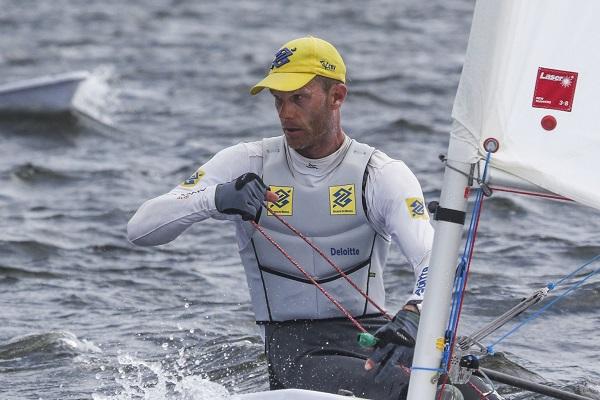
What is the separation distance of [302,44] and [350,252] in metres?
0.70

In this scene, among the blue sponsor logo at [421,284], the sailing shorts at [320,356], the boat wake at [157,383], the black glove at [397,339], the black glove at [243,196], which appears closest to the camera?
the black glove at [397,339]

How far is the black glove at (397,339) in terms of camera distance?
349 centimetres

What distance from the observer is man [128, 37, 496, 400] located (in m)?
4.06

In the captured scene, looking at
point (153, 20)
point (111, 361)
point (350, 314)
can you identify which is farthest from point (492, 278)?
point (153, 20)

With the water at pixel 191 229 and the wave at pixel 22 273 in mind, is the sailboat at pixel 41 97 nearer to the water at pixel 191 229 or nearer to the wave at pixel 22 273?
the water at pixel 191 229

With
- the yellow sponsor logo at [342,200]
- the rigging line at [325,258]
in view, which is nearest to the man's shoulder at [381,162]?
the yellow sponsor logo at [342,200]

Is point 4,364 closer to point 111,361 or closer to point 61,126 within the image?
point 111,361

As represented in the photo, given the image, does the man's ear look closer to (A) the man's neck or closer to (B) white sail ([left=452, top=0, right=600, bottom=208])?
(A) the man's neck

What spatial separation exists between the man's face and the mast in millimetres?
971

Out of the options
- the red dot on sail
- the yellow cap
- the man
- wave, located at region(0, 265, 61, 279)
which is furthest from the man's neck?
wave, located at region(0, 265, 61, 279)

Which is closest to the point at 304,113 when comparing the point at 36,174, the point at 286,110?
the point at 286,110

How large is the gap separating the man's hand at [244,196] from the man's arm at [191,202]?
0.07 metres

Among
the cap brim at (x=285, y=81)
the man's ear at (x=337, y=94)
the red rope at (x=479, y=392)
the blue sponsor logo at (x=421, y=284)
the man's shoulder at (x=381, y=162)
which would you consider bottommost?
the red rope at (x=479, y=392)

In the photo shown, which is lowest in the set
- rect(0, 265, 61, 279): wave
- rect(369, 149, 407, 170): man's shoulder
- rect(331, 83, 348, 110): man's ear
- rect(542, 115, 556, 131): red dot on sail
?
rect(0, 265, 61, 279): wave
